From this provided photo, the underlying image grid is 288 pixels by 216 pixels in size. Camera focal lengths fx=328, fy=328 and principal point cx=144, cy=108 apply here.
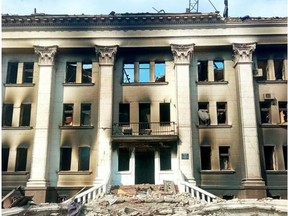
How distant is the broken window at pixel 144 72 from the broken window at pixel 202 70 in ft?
12.5

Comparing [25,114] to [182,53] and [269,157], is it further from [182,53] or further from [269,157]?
[269,157]

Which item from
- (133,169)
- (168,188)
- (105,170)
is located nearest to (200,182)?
(168,188)

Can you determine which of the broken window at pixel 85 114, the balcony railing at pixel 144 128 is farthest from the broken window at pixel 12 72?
the balcony railing at pixel 144 128

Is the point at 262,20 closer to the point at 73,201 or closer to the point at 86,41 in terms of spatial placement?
the point at 86,41

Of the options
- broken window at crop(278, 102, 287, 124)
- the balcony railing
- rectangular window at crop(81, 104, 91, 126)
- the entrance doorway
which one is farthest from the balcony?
broken window at crop(278, 102, 287, 124)

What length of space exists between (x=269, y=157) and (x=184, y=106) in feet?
22.6

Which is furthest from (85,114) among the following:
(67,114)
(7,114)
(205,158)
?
(205,158)

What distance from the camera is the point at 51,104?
926 inches

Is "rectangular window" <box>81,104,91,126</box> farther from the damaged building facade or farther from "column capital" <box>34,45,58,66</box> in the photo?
"column capital" <box>34,45,58,66</box>

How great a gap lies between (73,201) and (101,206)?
4.58ft

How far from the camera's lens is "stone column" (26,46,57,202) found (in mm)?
21688

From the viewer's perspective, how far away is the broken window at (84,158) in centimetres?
2289

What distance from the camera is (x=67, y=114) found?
2411 cm

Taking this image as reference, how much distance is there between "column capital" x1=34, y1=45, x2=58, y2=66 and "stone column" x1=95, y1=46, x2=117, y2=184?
3.23 metres
